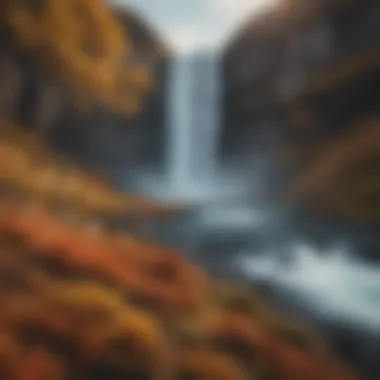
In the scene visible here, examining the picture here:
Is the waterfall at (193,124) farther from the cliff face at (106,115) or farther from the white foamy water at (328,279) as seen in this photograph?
the white foamy water at (328,279)

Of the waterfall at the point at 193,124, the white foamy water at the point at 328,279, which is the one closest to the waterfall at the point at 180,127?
the waterfall at the point at 193,124

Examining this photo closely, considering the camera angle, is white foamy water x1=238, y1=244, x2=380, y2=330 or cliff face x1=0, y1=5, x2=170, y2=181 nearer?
white foamy water x1=238, y1=244, x2=380, y2=330

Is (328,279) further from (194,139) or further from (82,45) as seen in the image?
(82,45)

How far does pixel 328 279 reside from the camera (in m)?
2.04

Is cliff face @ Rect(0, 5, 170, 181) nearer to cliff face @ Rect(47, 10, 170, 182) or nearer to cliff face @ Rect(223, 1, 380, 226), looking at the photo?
cliff face @ Rect(47, 10, 170, 182)

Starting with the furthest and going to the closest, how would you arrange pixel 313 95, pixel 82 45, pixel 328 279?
1. pixel 82 45
2. pixel 313 95
3. pixel 328 279

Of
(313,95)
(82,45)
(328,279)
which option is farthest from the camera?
(82,45)

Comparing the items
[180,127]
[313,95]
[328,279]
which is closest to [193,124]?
[180,127]

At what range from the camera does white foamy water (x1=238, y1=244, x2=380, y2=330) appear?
6.54ft

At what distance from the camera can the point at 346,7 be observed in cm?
215

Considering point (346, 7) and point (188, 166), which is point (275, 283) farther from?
point (346, 7)

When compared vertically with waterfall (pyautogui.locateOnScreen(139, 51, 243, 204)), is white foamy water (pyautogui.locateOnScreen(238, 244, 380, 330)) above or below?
below

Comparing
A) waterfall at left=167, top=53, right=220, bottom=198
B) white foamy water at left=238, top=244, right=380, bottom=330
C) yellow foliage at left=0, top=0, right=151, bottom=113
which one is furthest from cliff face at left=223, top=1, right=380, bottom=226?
yellow foliage at left=0, top=0, right=151, bottom=113

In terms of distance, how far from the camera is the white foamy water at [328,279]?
1.99 meters
